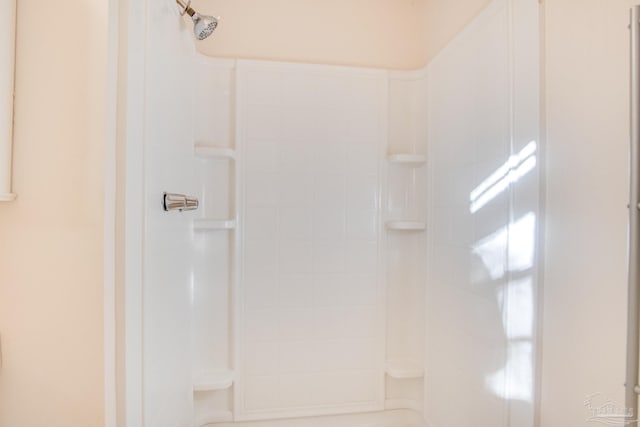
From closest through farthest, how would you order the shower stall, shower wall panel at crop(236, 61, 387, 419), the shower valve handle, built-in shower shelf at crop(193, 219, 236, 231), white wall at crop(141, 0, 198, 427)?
white wall at crop(141, 0, 198, 427)
the shower valve handle
the shower stall
built-in shower shelf at crop(193, 219, 236, 231)
shower wall panel at crop(236, 61, 387, 419)

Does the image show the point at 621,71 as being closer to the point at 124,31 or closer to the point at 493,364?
the point at 493,364

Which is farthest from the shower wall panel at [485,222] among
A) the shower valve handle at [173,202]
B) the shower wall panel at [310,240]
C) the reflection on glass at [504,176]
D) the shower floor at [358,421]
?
the shower valve handle at [173,202]

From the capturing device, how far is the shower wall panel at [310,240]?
1535 millimetres

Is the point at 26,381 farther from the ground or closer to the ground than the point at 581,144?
closer to the ground

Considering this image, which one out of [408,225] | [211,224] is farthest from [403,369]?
[211,224]

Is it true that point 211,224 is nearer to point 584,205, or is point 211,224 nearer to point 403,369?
point 403,369

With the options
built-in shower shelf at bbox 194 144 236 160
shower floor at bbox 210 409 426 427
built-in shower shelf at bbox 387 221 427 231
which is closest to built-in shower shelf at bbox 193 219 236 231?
built-in shower shelf at bbox 194 144 236 160

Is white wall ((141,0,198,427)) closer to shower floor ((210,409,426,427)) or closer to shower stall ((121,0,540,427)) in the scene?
shower stall ((121,0,540,427))

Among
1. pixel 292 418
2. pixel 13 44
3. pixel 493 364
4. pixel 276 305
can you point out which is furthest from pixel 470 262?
pixel 13 44

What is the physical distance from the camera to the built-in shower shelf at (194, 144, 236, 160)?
144 centimetres

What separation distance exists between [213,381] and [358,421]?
0.72 meters

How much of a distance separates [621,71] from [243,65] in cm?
135

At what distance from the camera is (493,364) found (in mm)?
1102

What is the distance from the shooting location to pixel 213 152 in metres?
1.45
